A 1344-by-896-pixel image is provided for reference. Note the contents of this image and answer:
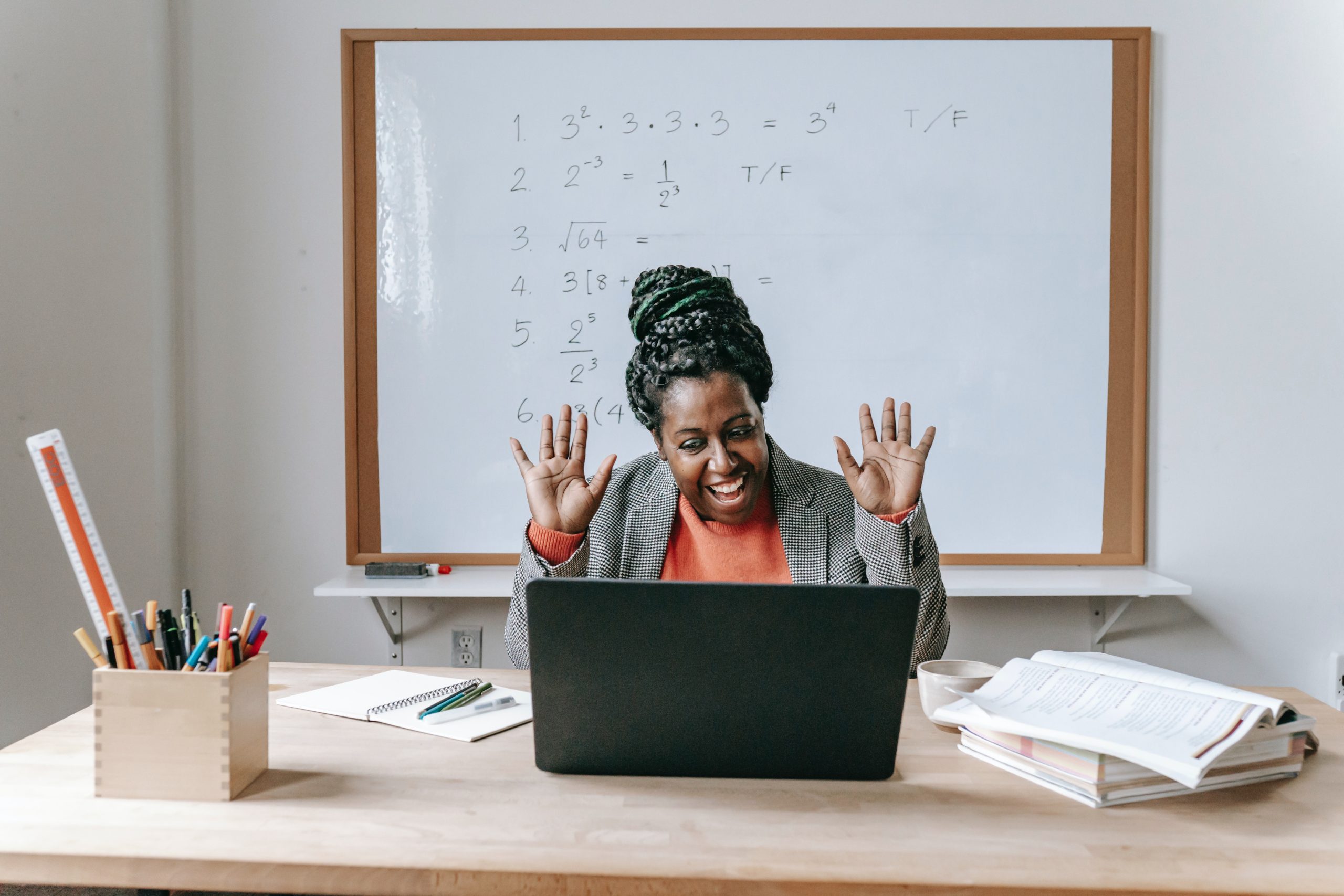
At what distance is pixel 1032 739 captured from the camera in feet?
2.85

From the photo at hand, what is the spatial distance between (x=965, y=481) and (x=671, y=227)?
1002 millimetres

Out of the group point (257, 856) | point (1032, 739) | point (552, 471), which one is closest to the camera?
point (257, 856)

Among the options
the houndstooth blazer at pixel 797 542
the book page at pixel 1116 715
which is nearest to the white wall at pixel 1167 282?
the houndstooth blazer at pixel 797 542

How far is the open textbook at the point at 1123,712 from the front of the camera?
786mm

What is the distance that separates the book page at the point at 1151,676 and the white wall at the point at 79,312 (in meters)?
1.72

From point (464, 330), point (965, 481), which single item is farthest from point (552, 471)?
point (965, 481)

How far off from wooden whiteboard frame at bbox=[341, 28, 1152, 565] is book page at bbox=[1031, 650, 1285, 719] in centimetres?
129

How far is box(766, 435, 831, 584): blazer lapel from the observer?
5.14 ft

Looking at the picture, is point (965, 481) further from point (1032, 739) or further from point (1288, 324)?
point (1032, 739)

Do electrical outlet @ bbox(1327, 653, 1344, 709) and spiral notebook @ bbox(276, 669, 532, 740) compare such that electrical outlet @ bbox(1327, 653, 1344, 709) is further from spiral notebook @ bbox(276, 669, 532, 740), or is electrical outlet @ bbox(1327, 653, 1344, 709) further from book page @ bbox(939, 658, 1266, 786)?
spiral notebook @ bbox(276, 669, 532, 740)

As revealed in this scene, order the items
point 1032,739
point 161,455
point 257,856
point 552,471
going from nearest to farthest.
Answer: point 257,856 → point 1032,739 → point 552,471 → point 161,455

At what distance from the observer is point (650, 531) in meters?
1.65

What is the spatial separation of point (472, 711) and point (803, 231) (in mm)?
1628

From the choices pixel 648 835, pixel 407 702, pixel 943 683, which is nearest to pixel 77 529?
pixel 407 702
